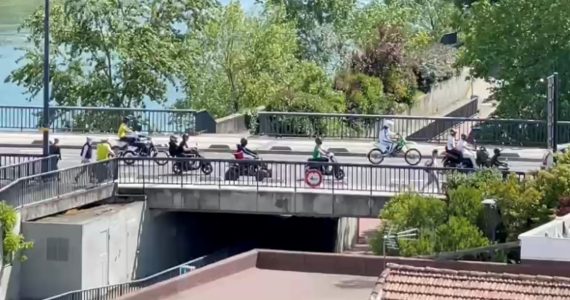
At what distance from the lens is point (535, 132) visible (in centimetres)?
4409

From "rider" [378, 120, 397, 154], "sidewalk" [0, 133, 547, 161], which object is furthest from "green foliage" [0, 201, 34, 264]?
"rider" [378, 120, 397, 154]

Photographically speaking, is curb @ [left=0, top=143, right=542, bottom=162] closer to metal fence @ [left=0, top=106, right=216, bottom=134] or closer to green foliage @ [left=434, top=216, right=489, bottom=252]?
metal fence @ [left=0, top=106, right=216, bottom=134]

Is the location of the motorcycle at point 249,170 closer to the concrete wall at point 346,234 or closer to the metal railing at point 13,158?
the metal railing at point 13,158

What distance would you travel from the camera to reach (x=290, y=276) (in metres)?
23.6

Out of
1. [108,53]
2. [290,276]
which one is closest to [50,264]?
[290,276]

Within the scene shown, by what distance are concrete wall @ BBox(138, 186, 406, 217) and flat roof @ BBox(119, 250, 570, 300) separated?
1060cm

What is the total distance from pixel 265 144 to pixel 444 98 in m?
21.0

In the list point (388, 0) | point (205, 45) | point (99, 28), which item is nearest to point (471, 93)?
point (388, 0)

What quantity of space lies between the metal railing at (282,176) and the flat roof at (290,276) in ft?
34.0

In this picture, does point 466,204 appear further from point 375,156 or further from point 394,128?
point 394,128

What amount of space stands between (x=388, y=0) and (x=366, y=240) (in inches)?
1330

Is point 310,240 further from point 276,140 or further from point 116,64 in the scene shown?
point 116,64

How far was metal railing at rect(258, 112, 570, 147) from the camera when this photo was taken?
4425 centimetres

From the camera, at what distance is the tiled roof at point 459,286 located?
15.9m
